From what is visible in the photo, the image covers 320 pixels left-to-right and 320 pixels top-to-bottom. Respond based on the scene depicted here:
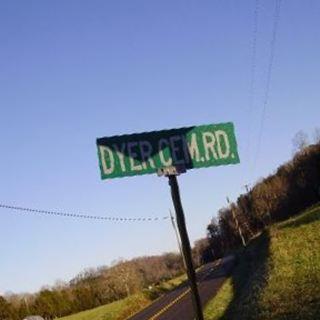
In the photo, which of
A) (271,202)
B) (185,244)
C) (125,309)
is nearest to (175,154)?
(185,244)

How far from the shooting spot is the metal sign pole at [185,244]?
5.82 meters

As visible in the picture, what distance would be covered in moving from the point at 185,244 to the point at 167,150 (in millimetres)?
985

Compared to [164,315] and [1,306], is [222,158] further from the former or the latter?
[1,306]

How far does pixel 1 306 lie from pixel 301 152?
295ft

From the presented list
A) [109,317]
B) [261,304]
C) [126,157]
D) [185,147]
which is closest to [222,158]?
[185,147]

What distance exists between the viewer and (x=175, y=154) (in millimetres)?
6062

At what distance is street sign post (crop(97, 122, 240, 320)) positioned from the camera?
19.4 ft

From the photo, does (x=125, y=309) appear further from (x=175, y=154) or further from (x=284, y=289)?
(x=175, y=154)

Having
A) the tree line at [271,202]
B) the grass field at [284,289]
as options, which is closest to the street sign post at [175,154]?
the grass field at [284,289]

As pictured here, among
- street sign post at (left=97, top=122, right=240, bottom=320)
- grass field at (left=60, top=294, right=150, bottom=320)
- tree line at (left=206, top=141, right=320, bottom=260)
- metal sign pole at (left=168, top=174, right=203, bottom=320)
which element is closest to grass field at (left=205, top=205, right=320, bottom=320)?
metal sign pole at (left=168, top=174, right=203, bottom=320)

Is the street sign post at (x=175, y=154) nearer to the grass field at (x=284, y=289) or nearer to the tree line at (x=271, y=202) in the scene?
the grass field at (x=284, y=289)

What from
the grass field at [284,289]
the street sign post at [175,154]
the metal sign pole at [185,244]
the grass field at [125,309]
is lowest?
the grass field at [125,309]

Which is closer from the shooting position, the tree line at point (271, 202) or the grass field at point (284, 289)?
the grass field at point (284, 289)

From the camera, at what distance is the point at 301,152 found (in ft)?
476
